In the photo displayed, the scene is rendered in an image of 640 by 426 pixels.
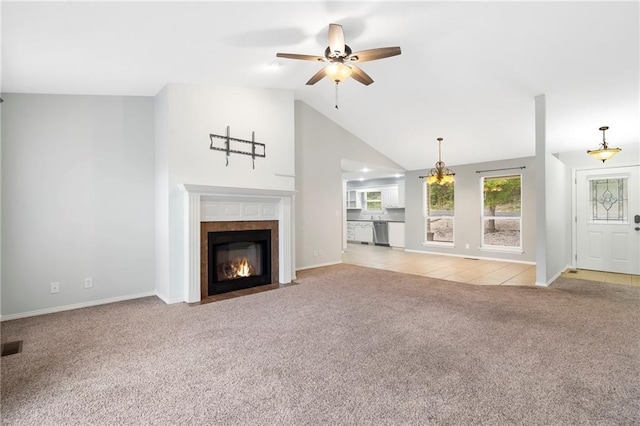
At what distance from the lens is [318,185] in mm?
6156

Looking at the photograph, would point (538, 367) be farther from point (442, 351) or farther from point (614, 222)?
point (614, 222)

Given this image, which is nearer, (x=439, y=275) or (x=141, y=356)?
(x=141, y=356)

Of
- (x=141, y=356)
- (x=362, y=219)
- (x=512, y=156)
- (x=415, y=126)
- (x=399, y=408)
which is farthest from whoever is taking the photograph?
(x=362, y=219)

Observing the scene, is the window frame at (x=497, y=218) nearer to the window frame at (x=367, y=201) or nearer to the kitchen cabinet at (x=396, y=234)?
the kitchen cabinet at (x=396, y=234)

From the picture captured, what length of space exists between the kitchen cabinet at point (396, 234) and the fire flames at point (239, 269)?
5826mm

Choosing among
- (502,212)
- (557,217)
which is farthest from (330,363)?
(502,212)

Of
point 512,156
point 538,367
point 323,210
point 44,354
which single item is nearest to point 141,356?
point 44,354

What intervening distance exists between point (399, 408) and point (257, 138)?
159 inches

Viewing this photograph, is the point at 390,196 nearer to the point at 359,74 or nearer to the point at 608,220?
the point at 608,220

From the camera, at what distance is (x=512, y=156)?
6762 mm

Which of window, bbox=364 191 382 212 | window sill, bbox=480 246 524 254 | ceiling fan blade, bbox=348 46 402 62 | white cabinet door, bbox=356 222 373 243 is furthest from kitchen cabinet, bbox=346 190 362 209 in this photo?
ceiling fan blade, bbox=348 46 402 62

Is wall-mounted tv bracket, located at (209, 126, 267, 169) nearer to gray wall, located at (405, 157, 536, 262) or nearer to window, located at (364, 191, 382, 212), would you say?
gray wall, located at (405, 157, 536, 262)

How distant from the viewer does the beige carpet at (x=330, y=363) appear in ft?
5.52

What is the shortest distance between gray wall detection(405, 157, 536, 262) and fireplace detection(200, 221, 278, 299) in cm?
518
